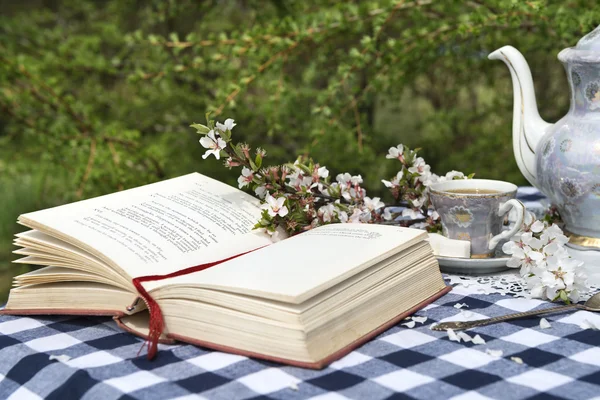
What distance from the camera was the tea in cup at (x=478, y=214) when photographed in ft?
3.83

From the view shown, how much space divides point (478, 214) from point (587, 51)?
1.04 ft

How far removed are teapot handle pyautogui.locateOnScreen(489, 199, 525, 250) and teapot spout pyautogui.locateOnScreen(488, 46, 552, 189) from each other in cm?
A: 13

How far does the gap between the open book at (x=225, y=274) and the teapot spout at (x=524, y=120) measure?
11.7 inches

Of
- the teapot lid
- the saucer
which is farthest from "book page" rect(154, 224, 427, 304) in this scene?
the teapot lid

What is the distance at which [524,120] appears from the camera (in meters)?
1.30

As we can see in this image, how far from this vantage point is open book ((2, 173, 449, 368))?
877 millimetres

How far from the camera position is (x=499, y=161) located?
133 inches

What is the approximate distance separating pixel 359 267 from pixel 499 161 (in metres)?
2.58

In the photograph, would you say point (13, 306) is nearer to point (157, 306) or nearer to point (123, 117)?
point (157, 306)

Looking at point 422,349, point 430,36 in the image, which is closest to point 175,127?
point 430,36

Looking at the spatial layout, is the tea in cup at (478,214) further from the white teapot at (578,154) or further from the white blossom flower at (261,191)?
the white blossom flower at (261,191)

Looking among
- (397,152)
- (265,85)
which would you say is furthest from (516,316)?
(265,85)

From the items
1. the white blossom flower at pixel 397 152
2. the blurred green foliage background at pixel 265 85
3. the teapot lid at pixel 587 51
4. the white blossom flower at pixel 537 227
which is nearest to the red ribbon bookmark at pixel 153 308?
the white blossom flower at pixel 397 152

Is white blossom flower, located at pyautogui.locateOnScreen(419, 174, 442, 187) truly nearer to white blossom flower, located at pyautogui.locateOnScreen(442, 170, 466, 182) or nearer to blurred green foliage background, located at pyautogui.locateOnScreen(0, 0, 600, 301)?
white blossom flower, located at pyautogui.locateOnScreen(442, 170, 466, 182)
